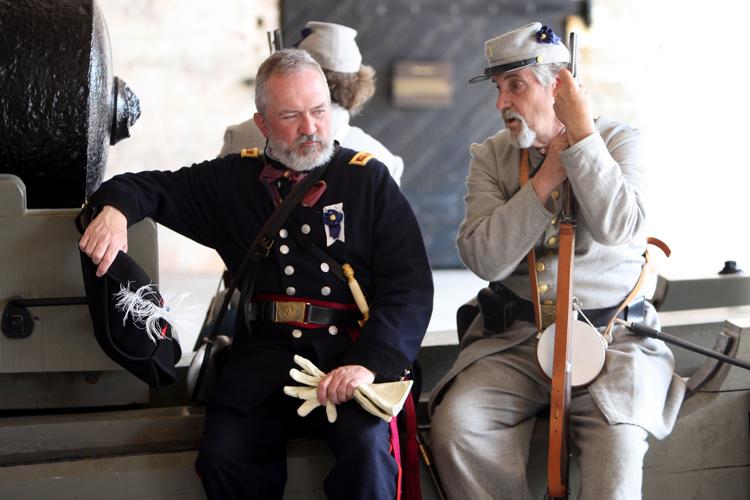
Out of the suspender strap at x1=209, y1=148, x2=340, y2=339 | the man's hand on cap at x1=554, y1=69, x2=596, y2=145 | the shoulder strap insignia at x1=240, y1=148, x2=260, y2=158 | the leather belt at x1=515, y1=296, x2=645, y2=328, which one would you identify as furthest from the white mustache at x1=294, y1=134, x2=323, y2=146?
the leather belt at x1=515, y1=296, x2=645, y2=328

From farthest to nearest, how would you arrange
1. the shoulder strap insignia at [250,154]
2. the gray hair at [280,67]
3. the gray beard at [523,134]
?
the shoulder strap insignia at [250,154]
the gray beard at [523,134]
the gray hair at [280,67]

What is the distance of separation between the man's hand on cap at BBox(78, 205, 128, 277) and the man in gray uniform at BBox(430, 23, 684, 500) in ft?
3.02

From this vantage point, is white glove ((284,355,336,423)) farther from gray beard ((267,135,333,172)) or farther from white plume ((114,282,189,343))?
gray beard ((267,135,333,172))

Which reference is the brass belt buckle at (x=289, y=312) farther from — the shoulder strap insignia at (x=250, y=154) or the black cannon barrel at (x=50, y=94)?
Answer: the black cannon barrel at (x=50, y=94)

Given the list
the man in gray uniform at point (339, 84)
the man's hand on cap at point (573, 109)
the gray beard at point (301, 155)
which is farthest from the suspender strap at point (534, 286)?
the man in gray uniform at point (339, 84)

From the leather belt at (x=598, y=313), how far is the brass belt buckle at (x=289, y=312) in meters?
0.64

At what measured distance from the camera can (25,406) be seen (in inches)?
110

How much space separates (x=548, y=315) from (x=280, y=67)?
39.5 inches

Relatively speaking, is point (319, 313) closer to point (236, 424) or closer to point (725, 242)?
point (236, 424)

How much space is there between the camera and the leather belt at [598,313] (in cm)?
275

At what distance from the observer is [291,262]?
8.70ft

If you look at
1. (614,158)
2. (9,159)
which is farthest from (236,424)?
(614,158)

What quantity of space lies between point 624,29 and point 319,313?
19.2 feet

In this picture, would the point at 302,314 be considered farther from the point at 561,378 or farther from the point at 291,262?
the point at 561,378
